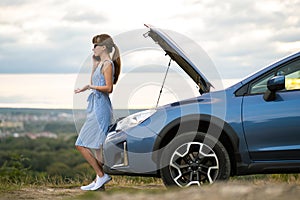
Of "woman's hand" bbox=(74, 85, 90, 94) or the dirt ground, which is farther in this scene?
"woman's hand" bbox=(74, 85, 90, 94)

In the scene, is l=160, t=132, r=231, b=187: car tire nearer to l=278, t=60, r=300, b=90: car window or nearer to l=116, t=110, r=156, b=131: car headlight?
l=116, t=110, r=156, b=131: car headlight

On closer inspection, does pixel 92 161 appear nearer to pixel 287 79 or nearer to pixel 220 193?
pixel 287 79

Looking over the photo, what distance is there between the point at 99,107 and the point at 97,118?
0.46 feet

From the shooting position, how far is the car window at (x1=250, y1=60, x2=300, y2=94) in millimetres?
7969

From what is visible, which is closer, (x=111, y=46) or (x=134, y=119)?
(x=134, y=119)

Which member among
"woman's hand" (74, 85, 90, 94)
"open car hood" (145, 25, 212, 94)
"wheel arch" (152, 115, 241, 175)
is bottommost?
"wheel arch" (152, 115, 241, 175)

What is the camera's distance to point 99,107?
912 centimetres

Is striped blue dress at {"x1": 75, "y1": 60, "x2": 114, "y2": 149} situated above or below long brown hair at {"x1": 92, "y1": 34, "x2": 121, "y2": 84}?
below

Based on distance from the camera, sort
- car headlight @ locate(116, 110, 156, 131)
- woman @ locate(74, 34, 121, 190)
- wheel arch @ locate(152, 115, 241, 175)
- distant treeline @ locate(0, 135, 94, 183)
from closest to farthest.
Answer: wheel arch @ locate(152, 115, 241, 175) < car headlight @ locate(116, 110, 156, 131) < woman @ locate(74, 34, 121, 190) < distant treeline @ locate(0, 135, 94, 183)

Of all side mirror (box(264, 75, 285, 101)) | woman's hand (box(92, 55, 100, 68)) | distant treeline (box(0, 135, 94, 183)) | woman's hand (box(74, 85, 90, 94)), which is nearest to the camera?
side mirror (box(264, 75, 285, 101))

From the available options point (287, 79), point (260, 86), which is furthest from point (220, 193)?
point (287, 79)

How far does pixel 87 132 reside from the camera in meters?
9.18

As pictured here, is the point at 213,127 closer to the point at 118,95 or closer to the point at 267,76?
the point at 267,76

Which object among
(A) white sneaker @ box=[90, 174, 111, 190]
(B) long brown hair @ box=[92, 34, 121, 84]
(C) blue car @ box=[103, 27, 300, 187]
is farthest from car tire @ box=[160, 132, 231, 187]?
(B) long brown hair @ box=[92, 34, 121, 84]
